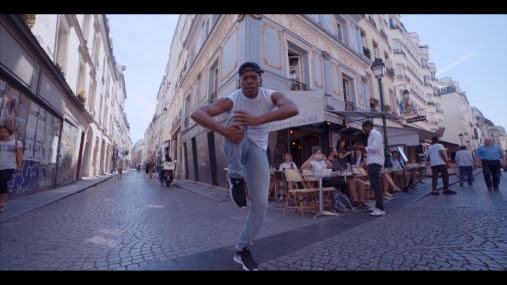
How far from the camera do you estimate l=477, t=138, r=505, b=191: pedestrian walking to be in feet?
24.6

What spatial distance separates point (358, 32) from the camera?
1524 cm

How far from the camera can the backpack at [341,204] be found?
4.90 m

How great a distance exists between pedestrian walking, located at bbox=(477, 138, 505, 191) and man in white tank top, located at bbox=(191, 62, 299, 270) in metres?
9.54

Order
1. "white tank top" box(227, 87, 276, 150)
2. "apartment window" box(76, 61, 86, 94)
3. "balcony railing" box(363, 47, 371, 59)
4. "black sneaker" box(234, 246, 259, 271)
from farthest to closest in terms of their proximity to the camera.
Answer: "balcony railing" box(363, 47, 371, 59), "apartment window" box(76, 61, 86, 94), "white tank top" box(227, 87, 276, 150), "black sneaker" box(234, 246, 259, 271)

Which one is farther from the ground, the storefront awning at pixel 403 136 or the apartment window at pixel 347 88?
the apartment window at pixel 347 88

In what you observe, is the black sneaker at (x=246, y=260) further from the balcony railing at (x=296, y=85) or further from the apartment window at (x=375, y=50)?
the apartment window at (x=375, y=50)

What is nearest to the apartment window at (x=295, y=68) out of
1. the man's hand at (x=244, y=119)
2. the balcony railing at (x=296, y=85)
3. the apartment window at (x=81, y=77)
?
the balcony railing at (x=296, y=85)

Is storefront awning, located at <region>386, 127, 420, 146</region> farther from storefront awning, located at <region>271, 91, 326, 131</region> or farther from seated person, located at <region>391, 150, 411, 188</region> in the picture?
storefront awning, located at <region>271, 91, 326, 131</region>

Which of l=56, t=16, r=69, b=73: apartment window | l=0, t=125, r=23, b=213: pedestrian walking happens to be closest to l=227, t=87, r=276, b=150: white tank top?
l=0, t=125, r=23, b=213: pedestrian walking

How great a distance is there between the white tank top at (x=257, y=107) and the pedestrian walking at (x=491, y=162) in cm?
950
